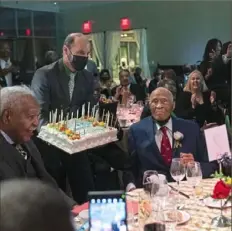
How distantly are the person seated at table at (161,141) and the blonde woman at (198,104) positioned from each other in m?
1.36

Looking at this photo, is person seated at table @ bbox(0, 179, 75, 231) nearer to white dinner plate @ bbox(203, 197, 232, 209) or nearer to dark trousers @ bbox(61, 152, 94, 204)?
white dinner plate @ bbox(203, 197, 232, 209)

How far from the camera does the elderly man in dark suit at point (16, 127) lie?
7.02ft

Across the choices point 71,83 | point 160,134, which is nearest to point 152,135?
point 160,134

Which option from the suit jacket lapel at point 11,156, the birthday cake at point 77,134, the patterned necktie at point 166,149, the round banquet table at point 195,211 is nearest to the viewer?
the round banquet table at point 195,211

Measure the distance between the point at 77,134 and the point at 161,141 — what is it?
76cm

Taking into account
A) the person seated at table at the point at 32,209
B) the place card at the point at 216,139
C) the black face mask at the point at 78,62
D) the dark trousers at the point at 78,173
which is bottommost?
the dark trousers at the point at 78,173

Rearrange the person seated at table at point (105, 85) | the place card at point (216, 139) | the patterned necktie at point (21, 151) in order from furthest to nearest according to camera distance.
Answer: the person seated at table at point (105, 85) < the patterned necktie at point (21, 151) < the place card at point (216, 139)

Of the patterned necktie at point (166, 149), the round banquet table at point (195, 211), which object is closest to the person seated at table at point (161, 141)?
the patterned necktie at point (166, 149)

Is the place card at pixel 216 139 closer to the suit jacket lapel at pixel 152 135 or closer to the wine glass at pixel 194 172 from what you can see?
the wine glass at pixel 194 172

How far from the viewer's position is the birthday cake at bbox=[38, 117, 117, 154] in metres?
3.36

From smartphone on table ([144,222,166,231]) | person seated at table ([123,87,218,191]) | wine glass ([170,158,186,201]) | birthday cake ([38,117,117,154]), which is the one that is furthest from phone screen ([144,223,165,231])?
birthday cake ([38,117,117,154])

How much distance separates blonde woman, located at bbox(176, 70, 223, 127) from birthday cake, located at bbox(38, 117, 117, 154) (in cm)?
105

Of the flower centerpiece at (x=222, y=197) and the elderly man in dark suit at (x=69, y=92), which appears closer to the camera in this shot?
the flower centerpiece at (x=222, y=197)

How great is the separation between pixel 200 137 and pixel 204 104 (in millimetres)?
1503
